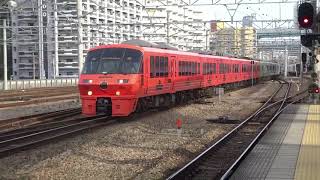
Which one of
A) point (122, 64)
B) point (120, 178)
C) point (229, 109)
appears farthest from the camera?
point (229, 109)

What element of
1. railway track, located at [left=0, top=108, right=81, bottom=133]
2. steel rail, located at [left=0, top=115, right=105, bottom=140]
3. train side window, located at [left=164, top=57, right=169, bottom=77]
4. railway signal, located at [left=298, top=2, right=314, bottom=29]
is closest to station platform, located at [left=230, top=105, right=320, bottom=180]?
railway signal, located at [left=298, top=2, right=314, bottom=29]

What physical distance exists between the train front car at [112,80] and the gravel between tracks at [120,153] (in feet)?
2.84

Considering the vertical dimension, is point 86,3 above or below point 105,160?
above

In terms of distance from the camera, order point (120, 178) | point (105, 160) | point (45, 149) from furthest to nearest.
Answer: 1. point (45, 149)
2. point (105, 160)
3. point (120, 178)

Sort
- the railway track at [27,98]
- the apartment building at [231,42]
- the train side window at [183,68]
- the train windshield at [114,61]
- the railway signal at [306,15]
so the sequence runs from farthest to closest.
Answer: the apartment building at [231,42]
the railway track at [27,98]
the train side window at [183,68]
the train windshield at [114,61]
the railway signal at [306,15]

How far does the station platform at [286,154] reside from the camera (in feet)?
30.3

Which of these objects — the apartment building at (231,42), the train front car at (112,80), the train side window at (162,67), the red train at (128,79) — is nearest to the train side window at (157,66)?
the red train at (128,79)

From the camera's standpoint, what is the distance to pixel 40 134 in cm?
1544

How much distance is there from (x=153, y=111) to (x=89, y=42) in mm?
42053

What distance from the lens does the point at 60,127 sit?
1709cm

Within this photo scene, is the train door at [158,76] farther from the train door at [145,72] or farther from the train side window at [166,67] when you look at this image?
the train door at [145,72]

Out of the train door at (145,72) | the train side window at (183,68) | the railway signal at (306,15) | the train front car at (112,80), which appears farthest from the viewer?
the train side window at (183,68)

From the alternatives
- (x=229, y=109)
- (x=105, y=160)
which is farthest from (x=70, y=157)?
(x=229, y=109)

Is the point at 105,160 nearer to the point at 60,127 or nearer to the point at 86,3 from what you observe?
the point at 60,127
